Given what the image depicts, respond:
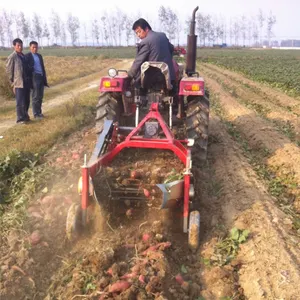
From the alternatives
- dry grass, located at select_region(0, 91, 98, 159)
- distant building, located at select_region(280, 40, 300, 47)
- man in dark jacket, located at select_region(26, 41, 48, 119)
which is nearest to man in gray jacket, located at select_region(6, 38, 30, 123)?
man in dark jacket, located at select_region(26, 41, 48, 119)

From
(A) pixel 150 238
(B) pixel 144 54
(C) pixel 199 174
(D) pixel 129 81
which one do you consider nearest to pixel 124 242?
(A) pixel 150 238

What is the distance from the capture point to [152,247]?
11.7 feet

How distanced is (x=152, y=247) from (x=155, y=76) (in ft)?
8.45

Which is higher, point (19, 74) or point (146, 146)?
point (19, 74)

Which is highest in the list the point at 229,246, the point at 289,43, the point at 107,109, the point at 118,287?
the point at 107,109

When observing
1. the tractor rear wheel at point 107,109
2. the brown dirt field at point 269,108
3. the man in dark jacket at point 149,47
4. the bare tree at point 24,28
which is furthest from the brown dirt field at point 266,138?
the bare tree at point 24,28

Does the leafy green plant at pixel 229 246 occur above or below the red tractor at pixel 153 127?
below

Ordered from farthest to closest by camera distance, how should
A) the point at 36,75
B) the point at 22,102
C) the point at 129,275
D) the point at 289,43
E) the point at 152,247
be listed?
1. the point at 289,43
2. the point at 36,75
3. the point at 22,102
4. the point at 152,247
5. the point at 129,275

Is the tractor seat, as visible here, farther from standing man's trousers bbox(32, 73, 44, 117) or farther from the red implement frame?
standing man's trousers bbox(32, 73, 44, 117)

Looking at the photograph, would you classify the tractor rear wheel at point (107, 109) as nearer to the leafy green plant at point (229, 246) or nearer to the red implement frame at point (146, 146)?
the red implement frame at point (146, 146)

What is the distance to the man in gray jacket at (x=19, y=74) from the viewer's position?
8.01 meters

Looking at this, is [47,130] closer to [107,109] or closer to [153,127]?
[107,109]

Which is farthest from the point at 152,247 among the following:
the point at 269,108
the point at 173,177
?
the point at 269,108

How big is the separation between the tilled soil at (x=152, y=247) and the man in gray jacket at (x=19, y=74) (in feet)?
11.5
